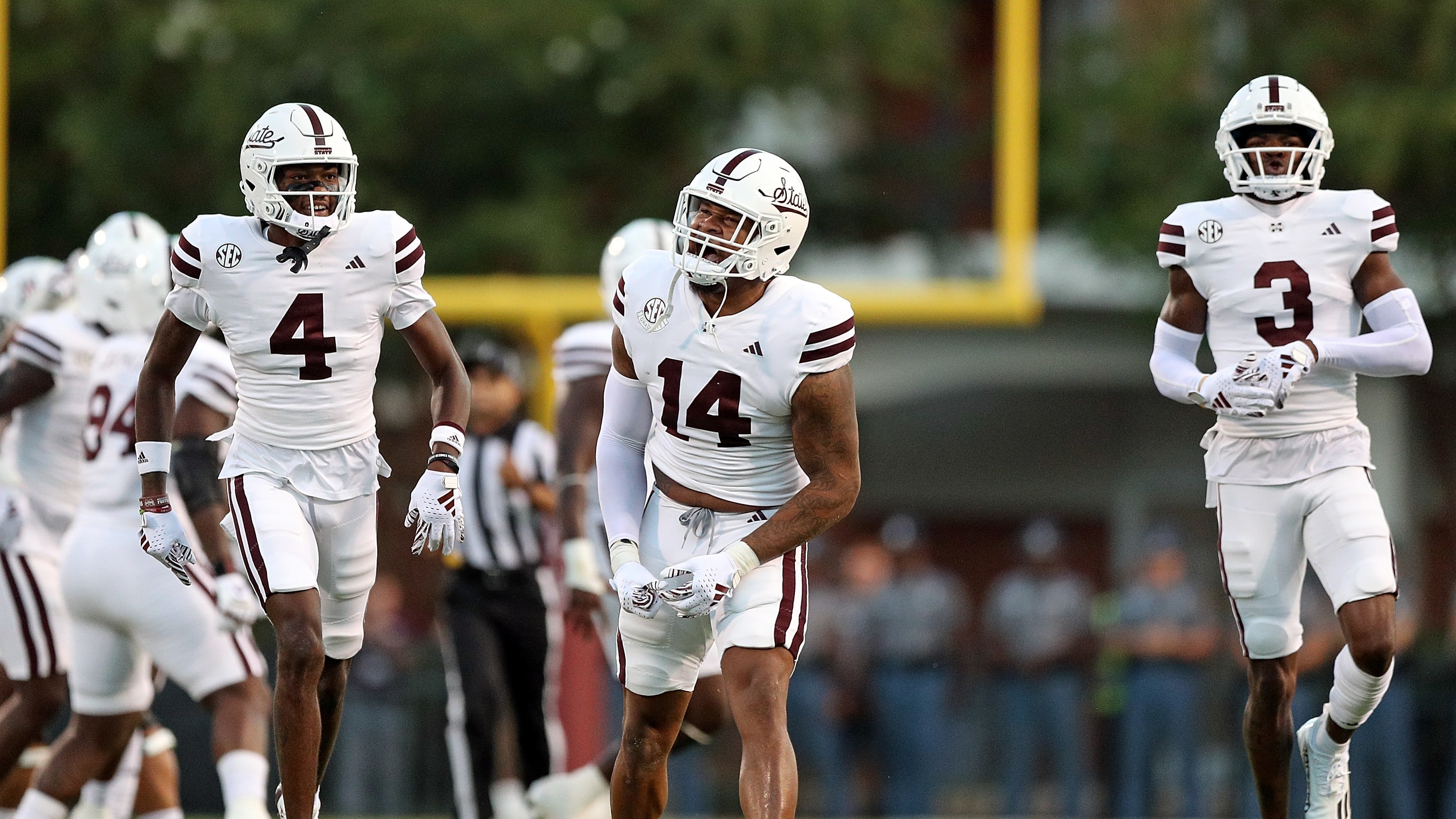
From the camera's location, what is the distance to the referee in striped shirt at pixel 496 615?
8.32 m

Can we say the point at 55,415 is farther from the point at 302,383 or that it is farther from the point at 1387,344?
the point at 1387,344

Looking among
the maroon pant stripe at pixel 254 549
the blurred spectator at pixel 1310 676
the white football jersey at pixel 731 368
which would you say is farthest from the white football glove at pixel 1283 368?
the blurred spectator at pixel 1310 676

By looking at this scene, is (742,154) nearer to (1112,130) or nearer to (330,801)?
(330,801)

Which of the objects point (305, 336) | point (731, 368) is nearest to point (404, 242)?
point (305, 336)

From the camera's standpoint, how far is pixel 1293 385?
6375mm

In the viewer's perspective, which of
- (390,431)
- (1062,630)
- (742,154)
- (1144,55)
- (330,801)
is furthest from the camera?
(390,431)

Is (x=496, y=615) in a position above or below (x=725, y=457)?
below

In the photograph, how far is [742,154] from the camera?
19.4ft

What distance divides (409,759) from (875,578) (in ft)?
11.8

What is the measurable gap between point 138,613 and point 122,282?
4.05ft

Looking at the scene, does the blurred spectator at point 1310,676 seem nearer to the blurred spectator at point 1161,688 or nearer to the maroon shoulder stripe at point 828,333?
the blurred spectator at point 1161,688

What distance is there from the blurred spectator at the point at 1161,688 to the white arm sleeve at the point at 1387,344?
20.0 ft

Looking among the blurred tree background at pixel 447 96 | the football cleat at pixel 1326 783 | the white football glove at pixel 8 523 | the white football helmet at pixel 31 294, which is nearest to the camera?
the football cleat at pixel 1326 783

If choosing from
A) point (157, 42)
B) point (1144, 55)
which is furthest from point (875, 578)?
point (157, 42)
